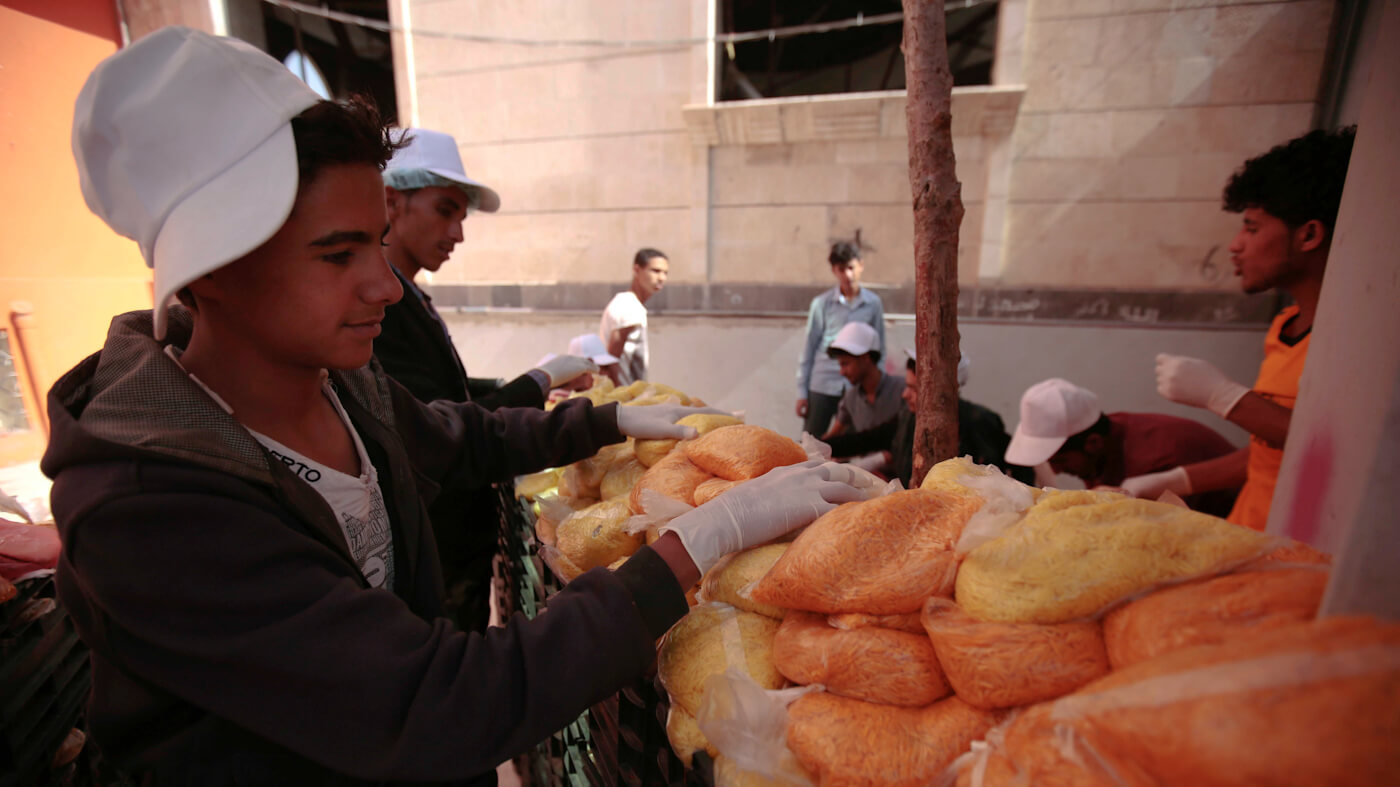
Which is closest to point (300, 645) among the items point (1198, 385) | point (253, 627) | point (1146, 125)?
point (253, 627)

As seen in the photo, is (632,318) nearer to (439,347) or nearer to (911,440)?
(911,440)

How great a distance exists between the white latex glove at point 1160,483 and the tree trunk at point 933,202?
1354mm

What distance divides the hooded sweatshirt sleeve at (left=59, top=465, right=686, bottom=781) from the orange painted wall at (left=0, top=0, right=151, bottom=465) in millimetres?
5102

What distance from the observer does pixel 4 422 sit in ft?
13.0

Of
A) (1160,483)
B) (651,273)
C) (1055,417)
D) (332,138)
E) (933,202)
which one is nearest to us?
(332,138)

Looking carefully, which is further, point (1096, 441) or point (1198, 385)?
point (1096, 441)

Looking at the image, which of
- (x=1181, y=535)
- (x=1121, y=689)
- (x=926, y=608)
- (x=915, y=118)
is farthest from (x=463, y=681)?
(x=915, y=118)

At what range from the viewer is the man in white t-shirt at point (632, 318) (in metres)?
4.75

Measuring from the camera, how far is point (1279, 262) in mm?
1843

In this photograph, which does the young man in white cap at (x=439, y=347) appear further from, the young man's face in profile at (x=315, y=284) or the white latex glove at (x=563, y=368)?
the young man's face in profile at (x=315, y=284)

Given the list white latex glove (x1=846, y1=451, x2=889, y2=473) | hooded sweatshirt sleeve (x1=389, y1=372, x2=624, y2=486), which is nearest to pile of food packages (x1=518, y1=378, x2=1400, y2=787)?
hooded sweatshirt sleeve (x1=389, y1=372, x2=624, y2=486)

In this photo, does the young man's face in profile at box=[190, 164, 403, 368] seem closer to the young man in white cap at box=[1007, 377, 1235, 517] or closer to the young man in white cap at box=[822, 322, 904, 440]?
the young man in white cap at box=[1007, 377, 1235, 517]

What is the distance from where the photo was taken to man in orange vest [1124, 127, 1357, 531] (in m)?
1.75

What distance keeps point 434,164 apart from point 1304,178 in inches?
119
